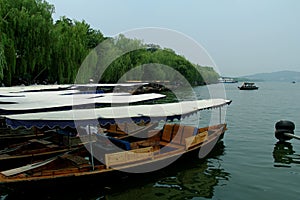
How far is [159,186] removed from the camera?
25.8 feet

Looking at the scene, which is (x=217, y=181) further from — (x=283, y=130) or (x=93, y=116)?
(x=283, y=130)

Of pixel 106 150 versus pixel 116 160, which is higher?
pixel 106 150

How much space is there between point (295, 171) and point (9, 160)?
8205 millimetres

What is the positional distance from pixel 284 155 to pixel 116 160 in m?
6.69

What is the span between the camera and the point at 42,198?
6.69 metres

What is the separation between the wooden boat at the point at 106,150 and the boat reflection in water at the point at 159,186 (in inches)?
11.5

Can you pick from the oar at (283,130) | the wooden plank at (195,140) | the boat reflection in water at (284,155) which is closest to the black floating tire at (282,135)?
the oar at (283,130)

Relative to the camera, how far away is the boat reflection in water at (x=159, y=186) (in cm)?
696

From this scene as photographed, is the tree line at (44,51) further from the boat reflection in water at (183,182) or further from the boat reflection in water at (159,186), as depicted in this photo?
the boat reflection in water at (183,182)

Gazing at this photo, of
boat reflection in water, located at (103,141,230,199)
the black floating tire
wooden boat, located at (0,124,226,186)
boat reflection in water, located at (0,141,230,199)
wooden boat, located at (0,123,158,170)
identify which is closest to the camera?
wooden boat, located at (0,124,226,186)

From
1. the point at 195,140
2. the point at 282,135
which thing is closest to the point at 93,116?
the point at 195,140

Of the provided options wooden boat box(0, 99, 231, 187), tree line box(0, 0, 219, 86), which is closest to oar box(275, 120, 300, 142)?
wooden boat box(0, 99, 231, 187)

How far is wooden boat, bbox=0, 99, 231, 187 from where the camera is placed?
6.69 meters

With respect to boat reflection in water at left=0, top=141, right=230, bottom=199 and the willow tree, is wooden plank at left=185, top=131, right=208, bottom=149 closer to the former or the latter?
boat reflection in water at left=0, top=141, right=230, bottom=199
